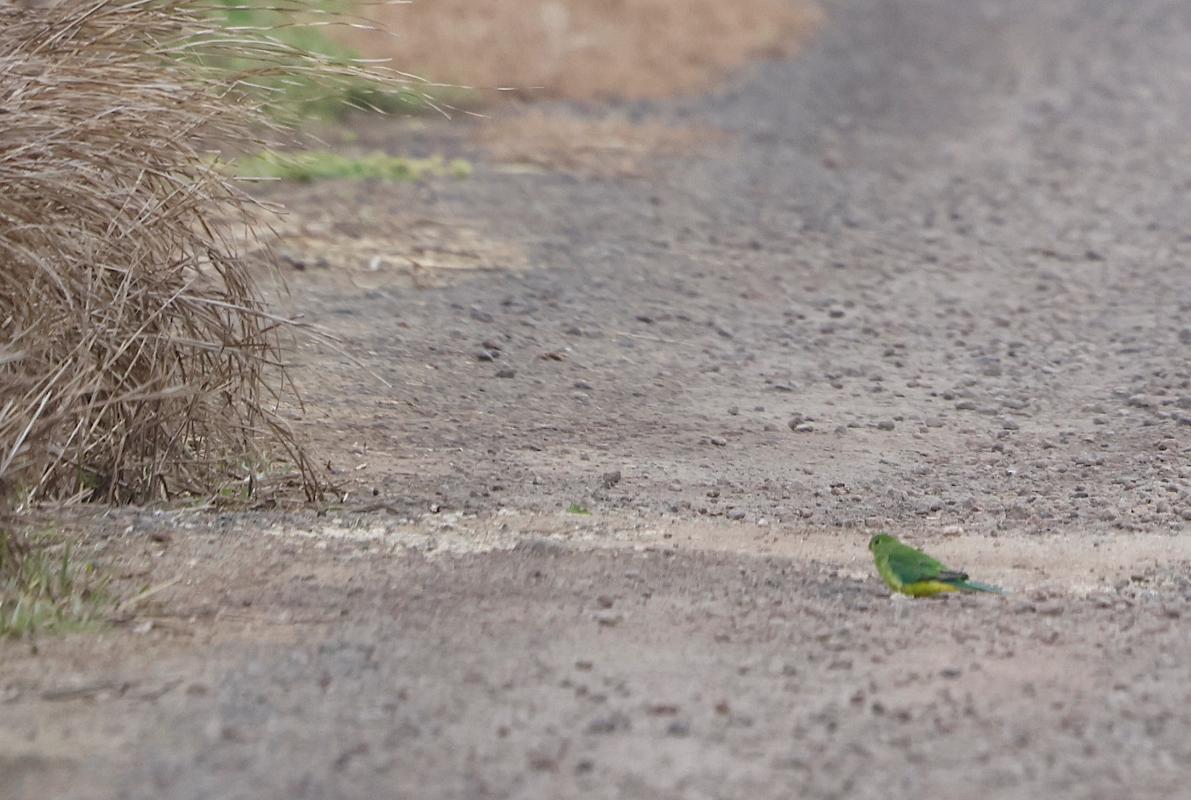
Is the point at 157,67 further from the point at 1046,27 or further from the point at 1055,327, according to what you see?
the point at 1046,27

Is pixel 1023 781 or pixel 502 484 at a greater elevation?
pixel 1023 781

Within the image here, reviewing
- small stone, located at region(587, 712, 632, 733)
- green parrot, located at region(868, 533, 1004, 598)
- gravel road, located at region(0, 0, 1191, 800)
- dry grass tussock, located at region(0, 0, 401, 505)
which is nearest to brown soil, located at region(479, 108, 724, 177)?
gravel road, located at region(0, 0, 1191, 800)

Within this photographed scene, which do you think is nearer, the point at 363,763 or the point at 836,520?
the point at 363,763

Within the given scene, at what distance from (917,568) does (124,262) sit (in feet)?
6.67

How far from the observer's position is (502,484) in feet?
15.1

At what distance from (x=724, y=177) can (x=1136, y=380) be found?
168 inches

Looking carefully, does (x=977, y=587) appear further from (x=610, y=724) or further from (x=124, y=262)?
(x=124, y=262)

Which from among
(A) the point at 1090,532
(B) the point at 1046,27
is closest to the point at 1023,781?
(A) the point at 1090,532

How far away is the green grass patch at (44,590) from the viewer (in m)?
3.34

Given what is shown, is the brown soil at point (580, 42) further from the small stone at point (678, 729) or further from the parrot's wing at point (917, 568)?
the small stone at point (678, 729)

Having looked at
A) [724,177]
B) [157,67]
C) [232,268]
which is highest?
[157,67]

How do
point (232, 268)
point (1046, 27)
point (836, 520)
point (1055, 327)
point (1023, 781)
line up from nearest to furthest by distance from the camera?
point (1023, 781) < point (232, 268) < point (836, 520) < point (1055, 327) < point (1046, 27)

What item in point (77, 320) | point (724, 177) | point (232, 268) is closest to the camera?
point (77, 320)

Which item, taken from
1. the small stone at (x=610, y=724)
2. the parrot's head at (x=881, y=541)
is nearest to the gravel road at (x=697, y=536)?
the small stone at (x=610, y=724)
